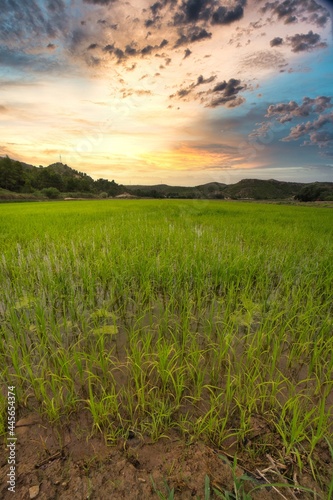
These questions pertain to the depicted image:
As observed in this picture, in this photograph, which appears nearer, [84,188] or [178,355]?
[178,355]

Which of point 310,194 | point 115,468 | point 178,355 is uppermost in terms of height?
point 310,194

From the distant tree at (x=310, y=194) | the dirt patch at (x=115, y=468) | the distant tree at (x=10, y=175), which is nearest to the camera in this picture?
the dirt patch at (x=115, y=468)

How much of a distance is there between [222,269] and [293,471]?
2606 millimetres

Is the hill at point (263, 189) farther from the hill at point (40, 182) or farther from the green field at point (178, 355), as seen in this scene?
the green field at point (178, 355)

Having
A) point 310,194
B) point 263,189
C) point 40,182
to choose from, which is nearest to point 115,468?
point 310,194

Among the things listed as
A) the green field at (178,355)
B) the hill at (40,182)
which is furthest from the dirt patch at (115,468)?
the hill at (40,182)

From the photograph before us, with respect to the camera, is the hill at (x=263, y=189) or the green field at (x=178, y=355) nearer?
the green field at (x=178, y=355)

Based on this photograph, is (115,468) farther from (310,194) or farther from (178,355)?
(310,194)

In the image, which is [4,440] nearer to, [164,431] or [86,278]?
[164,431]

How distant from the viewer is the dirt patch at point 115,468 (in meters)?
1.19

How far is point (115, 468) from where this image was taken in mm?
1287

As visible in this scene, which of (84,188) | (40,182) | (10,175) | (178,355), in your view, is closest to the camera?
(178,355)

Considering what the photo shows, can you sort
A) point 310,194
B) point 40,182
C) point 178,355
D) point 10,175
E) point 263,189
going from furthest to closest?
point 263,189 < point 40,182 < point 310,194 < point 10,175 < point 178,355

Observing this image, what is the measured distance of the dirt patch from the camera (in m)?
1.19
